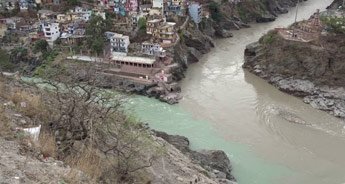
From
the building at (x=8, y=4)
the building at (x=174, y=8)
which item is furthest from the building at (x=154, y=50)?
the building at (x=8, y=4)

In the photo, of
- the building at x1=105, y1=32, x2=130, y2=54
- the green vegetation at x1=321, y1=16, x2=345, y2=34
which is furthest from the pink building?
the green vegetation at x1=321, y1=16, x2=345, y2=34

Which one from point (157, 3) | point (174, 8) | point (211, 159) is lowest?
point (211, 159)

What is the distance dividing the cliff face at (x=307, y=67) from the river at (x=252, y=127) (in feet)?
2.56

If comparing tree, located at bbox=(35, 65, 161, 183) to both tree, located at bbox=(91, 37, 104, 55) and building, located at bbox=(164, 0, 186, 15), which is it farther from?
building, located at bbox=(164, 0, 186, 15)

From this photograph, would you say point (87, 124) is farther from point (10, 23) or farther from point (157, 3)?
point (157, 3)

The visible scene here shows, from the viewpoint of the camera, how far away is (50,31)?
2739cm

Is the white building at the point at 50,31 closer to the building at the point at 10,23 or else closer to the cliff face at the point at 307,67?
the building at the point at 10,23

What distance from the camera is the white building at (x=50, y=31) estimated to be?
27.4 m

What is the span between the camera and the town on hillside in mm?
24375

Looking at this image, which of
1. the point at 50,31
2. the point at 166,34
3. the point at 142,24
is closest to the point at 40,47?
the point at 50,31

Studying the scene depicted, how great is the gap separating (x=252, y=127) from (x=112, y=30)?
46.5ft

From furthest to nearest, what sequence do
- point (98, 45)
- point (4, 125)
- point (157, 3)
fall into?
point (157, 3), point (98, 45), point (4, 125)

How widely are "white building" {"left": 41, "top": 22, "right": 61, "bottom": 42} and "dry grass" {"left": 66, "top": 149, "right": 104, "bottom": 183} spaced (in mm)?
22899

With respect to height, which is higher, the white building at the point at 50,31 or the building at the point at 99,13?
the building at the point at 99,13
